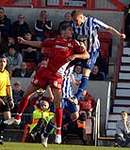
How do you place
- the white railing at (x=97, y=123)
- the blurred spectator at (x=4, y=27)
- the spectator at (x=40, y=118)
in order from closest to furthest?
the spectator at (x=40, y=118) → the white railing at (x=97, y=123) → the blurred spectator at (x=4, y=27)

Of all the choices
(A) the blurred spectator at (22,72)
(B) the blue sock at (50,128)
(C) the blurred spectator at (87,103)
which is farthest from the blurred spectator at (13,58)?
(B) the blue sock at (50,128)

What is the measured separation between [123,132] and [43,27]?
4.43 meters

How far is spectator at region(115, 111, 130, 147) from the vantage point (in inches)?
733

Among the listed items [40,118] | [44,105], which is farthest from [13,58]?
[40,118]

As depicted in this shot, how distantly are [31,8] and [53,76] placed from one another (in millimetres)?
8637

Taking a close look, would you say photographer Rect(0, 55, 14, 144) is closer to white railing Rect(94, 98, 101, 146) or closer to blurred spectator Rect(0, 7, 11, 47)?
white railing Rect(94, 98, 101, 146)

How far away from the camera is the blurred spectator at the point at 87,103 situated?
19.1 meters

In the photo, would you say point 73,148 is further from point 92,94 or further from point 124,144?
point 92,94

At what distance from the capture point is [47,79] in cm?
1483

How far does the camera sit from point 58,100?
14836 millimetres

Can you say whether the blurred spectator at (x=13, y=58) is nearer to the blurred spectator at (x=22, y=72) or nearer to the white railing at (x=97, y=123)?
the blurred spectator at (x=22, y=72)

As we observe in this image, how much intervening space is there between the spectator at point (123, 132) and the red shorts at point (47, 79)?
413cm

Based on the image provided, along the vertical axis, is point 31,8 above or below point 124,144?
above

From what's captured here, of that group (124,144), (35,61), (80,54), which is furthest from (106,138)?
(80,54)
